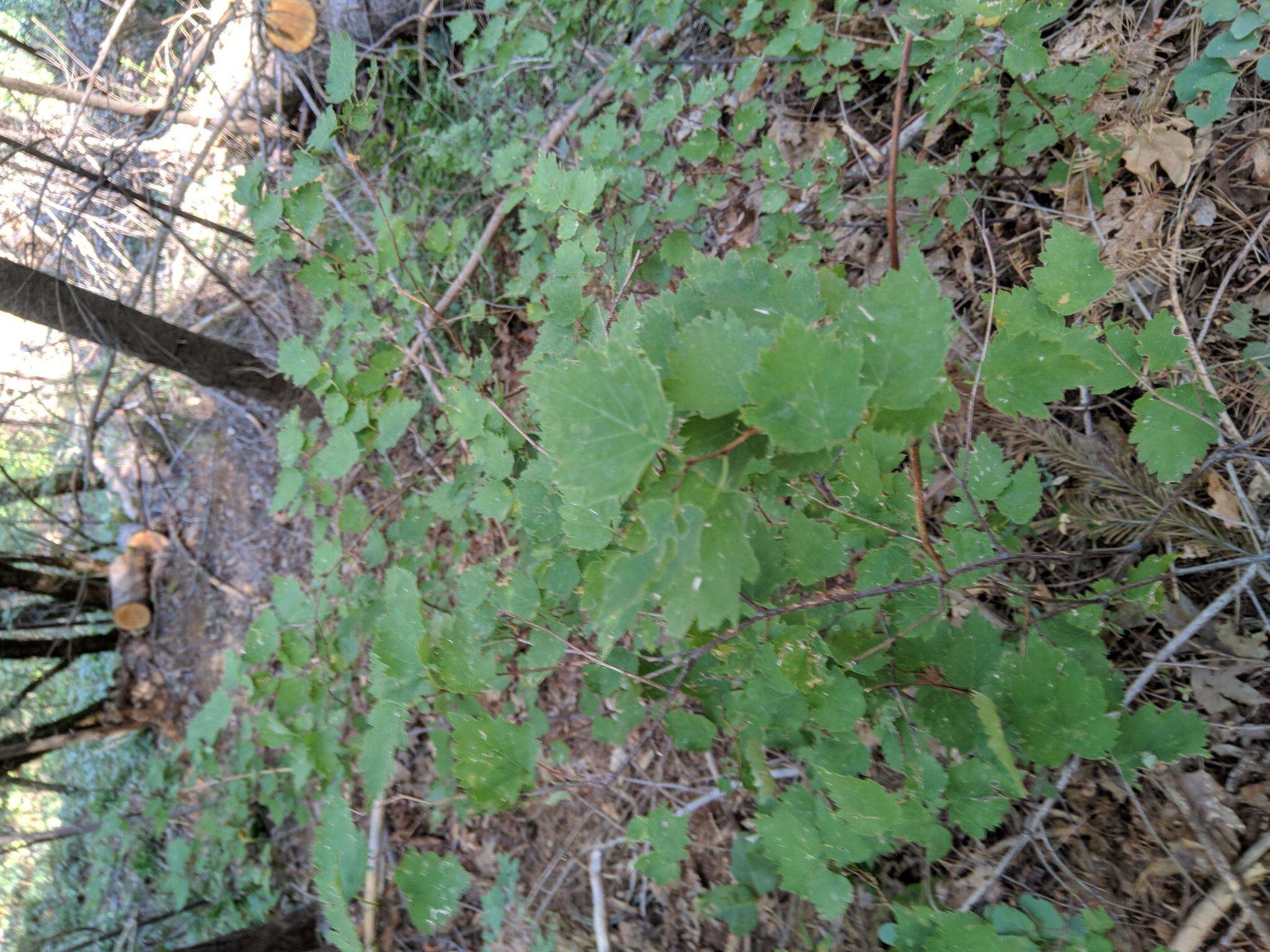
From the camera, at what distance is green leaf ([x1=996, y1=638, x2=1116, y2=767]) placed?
109 cm

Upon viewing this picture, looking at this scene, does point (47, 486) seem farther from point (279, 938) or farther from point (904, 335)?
point (904, 335)

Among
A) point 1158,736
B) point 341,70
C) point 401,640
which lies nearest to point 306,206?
point 341,70

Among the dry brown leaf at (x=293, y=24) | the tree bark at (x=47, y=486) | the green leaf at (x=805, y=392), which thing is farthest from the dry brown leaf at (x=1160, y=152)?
the tree bark at (x=47, y=486)

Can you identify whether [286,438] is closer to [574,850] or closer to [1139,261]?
[574,850]

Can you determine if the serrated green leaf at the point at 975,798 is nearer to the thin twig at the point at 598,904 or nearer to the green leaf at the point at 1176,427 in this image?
the green leaf at the point at 1176,427

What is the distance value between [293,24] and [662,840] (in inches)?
168

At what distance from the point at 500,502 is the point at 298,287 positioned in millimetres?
3156

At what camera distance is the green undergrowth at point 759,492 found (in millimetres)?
769

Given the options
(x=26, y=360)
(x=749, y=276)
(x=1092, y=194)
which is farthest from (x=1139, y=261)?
(x=26, y=360)

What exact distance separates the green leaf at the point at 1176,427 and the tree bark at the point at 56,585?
18.0 ft

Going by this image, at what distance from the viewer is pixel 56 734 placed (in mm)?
4551

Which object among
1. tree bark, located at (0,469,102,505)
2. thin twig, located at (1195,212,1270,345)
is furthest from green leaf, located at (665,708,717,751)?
tree bark, located at (0,469,102,505)

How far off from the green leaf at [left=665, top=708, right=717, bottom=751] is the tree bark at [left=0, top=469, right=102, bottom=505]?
4.81 m

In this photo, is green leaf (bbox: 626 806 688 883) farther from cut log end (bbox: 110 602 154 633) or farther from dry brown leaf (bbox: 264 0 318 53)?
cut log end (bbox: 110 602 154 633)
